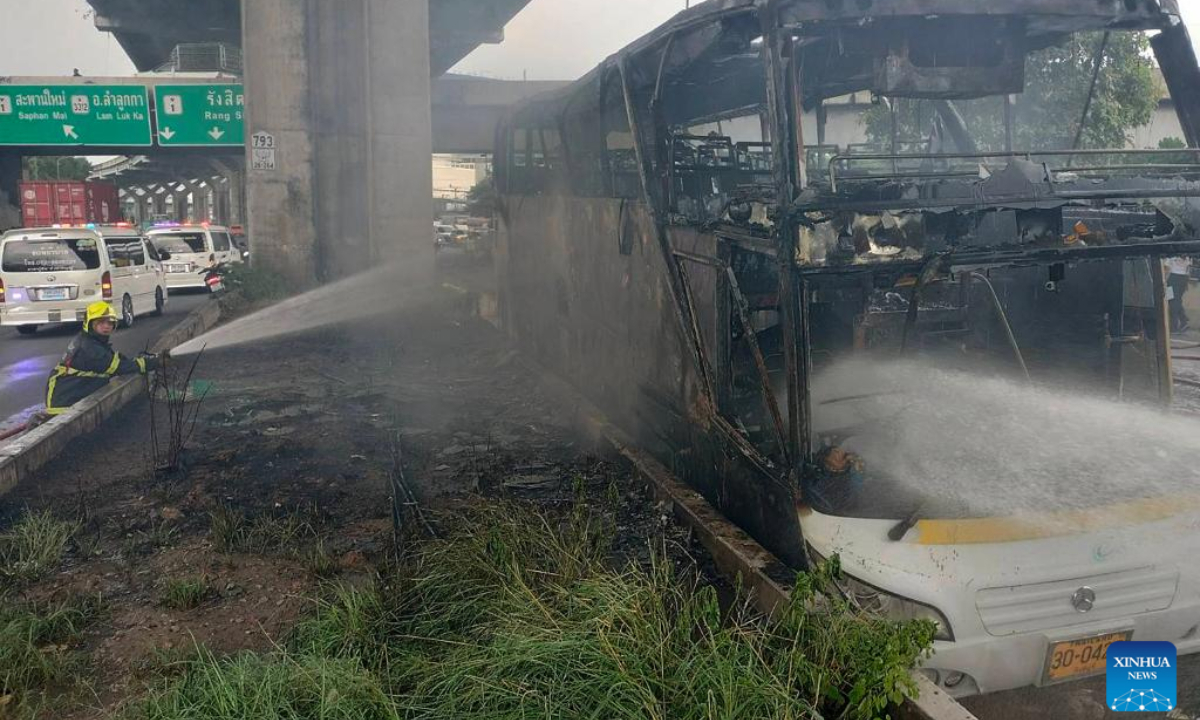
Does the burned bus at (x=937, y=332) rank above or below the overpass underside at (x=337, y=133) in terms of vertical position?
below

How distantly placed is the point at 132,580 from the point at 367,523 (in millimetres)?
1334

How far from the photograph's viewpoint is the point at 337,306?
17.2 m

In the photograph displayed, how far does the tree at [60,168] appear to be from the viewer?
63.4 metres

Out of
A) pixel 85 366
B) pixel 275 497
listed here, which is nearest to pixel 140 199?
pixel 85 366

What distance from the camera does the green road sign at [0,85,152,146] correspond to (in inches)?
944

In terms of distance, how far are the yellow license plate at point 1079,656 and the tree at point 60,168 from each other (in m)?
67.7

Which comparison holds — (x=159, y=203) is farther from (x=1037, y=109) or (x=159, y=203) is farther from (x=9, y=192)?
(x=1037, y=109)

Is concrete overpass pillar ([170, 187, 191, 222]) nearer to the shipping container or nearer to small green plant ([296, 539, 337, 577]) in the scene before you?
the shipping container

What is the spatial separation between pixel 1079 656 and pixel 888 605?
0.73m

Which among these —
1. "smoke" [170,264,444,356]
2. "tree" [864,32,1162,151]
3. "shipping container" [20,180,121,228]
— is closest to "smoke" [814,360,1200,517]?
"tree" [864,32,1162,151]

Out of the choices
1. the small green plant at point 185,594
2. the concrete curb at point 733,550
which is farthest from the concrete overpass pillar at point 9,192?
the small green plant at point 185,594

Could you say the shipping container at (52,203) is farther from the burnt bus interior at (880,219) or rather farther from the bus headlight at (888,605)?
the bus headlight at (888,605)

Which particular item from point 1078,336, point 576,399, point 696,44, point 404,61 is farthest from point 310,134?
point 1078,336

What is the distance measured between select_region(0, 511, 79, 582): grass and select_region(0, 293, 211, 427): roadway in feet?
16.0
